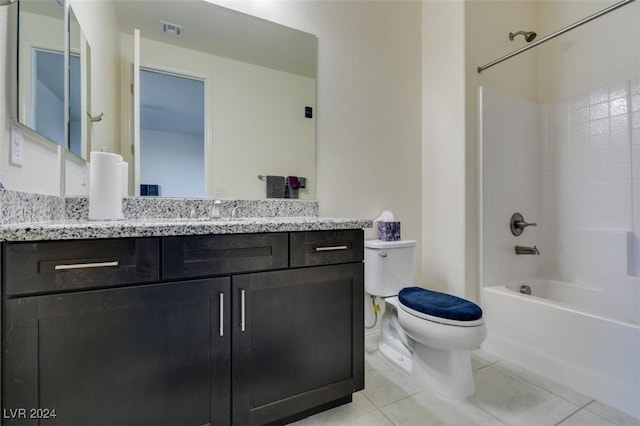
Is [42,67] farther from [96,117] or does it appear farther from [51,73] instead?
[96,117]

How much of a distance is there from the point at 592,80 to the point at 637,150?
0.61m

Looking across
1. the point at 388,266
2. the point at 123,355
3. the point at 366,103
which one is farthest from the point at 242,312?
the point at 366,103

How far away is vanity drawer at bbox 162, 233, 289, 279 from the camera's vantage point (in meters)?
0.97

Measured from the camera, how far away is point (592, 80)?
2.11 m

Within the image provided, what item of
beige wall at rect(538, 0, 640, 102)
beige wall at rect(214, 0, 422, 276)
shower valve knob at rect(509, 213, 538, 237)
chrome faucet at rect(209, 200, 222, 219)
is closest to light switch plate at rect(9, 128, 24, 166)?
chrome faucet at rect(209, 200, 222, 219)

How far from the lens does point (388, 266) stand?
1.83 metres

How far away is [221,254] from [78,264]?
15.9 inches

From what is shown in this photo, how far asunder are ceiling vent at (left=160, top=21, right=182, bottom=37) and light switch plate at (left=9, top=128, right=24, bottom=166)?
0.90 m

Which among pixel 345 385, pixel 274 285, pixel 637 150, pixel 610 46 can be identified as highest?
pixel 610 46

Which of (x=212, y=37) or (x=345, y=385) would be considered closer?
(x=345, y=385)

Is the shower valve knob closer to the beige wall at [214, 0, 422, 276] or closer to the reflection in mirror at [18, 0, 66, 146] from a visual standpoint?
the beige wall at [214, 0, 422, 276]

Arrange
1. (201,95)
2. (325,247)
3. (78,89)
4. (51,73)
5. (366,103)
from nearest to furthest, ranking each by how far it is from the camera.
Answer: (51,73), (325,247), (78,89), (201,95), (366,103)

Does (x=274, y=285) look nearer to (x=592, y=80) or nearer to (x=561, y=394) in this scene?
(x=561, y=394)

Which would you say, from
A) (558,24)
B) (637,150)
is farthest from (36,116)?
(558,24)
